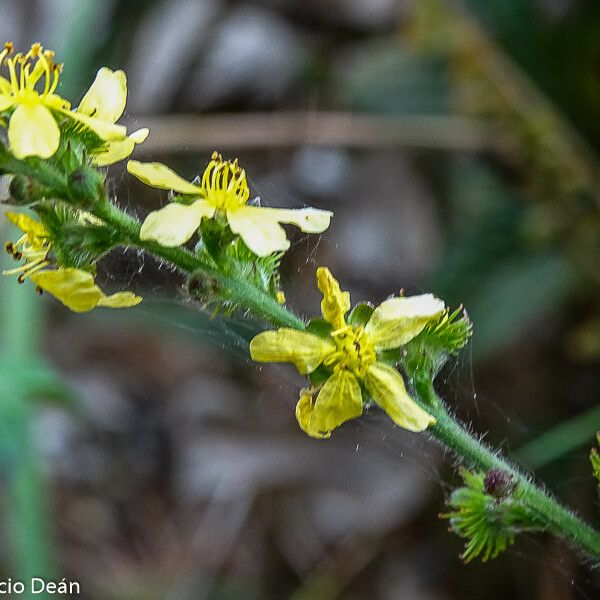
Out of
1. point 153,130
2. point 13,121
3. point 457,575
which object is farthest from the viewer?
point 153,130

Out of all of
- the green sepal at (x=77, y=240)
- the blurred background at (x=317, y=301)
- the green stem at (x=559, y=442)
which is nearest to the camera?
the green sepal at (x=77, y=240)

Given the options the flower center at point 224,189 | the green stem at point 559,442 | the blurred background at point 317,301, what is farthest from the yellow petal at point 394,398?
the blurred background at point 317,301

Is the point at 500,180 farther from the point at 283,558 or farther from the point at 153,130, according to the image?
the point at 283,558

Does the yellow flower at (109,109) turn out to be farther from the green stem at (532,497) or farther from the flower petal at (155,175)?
the green stem at (532,497)

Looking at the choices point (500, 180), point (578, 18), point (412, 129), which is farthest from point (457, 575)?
point (578, 18)

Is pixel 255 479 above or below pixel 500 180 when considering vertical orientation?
below

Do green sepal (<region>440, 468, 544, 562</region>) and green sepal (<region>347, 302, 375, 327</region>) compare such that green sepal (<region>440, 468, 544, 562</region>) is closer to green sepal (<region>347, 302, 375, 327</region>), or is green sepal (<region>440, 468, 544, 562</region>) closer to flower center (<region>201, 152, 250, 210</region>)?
green sepal (<region>347, 302, 375, 327</region>)
